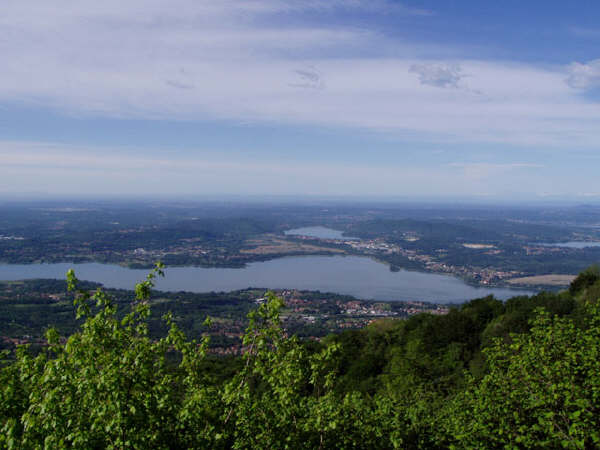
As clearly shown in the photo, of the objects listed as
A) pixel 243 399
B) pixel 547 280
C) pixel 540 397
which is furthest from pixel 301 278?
pixel 243 399

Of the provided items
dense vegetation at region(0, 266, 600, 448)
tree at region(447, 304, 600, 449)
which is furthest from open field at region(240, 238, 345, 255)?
dense vegetation at region(0, 266, 600, 448)

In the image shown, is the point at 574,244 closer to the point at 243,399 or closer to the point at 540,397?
the point at 540,397

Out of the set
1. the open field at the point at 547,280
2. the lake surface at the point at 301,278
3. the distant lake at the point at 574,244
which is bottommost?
the lake surface at the point at 301,278

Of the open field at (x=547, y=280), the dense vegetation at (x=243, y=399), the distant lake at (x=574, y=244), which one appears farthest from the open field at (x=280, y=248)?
the dense vegetation at (x=243, y=399)

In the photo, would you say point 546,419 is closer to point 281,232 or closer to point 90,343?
point 90,343

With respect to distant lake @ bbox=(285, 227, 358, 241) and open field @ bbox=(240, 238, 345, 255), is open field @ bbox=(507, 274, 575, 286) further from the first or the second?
distant lake @ bbox=(285, 227, 358, 241)

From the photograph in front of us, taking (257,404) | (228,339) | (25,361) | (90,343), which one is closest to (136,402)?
(90,343)

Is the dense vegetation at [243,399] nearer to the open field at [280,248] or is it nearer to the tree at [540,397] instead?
the tree at [540,397]
